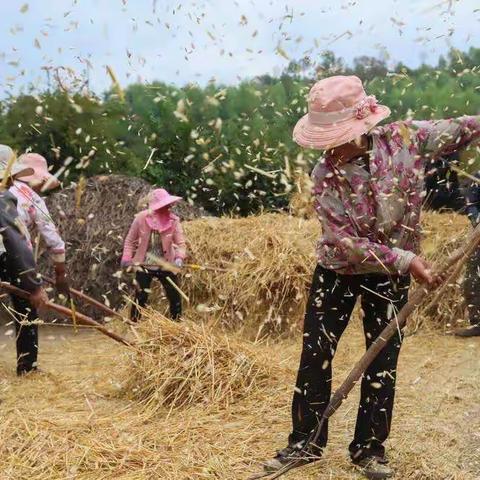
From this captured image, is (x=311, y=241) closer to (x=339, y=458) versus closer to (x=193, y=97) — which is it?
(x=193, y=97)

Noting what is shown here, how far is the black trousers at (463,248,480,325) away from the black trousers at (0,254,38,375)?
350 centimetres

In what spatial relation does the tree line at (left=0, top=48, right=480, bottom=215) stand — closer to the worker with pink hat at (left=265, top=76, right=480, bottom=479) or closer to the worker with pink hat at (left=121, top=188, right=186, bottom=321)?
the worker with pink hat at (left=121, top=188, right=186, bottom=321)

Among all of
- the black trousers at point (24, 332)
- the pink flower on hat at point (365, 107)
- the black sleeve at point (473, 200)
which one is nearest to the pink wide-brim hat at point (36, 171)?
the black trousers at point (24, 332)

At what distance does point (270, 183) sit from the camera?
11.5 m

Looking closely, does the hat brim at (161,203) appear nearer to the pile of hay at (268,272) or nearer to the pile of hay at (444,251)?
the pile of hay at (268,272)

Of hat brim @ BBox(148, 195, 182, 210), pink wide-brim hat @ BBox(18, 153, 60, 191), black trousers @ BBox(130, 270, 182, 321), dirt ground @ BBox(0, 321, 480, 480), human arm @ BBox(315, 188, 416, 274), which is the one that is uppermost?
pink wide-brim hat @ BBox(18, 153, 60, 191)

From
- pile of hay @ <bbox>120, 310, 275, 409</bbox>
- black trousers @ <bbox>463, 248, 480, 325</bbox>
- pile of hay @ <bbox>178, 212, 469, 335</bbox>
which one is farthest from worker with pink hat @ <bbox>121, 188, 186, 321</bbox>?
black trousers @ <bbox>463, 248, 480, 325</bbox>

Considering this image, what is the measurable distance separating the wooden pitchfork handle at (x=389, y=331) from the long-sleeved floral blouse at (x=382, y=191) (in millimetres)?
133

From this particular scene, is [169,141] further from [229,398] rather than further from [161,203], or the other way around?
[229,398]

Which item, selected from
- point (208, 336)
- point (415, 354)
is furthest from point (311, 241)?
point (208, 336)

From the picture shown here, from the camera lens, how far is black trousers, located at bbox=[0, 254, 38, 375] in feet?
18.2

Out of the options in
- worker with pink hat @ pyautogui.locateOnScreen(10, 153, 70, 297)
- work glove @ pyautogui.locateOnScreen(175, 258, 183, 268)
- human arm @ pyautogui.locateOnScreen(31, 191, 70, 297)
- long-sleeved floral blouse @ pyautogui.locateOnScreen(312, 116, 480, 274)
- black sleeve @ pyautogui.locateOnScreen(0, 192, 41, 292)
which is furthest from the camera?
Result: work glove @ pyautogui.locateOnScreen(175, 258, 183, 268)

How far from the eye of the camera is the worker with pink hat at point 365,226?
333 centimetres

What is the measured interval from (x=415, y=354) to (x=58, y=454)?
3.38 meters
